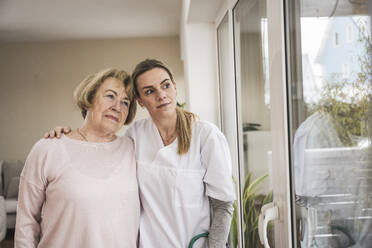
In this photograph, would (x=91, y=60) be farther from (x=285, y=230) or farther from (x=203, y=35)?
(x=285, y=230)

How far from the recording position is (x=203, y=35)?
9.07 feet

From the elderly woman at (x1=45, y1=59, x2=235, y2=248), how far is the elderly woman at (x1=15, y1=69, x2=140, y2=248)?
0.06m

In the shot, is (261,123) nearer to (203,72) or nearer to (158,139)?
(158,139)

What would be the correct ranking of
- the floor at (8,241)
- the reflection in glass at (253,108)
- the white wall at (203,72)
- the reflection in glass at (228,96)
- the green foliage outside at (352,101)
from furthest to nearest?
the floor at (8,241)
the white wall at (203,72)
the reflection in glass at (228,96)
the reflection in glass at (253,108)
the green foliage outside at (352,101)

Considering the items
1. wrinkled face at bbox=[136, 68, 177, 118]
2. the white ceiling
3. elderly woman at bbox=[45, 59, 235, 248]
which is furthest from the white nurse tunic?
the white ceiling

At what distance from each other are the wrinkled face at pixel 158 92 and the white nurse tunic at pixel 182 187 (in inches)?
5.1

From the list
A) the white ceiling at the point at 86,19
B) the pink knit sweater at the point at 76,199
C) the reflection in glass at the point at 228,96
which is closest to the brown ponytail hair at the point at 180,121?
the pink knit sweater at the point at 76,199

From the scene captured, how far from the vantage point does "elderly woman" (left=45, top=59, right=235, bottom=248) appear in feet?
4.49

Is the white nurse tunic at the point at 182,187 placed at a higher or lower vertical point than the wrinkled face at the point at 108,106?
lower

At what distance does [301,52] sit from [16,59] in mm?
5984

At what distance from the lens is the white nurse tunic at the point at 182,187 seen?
1365mm

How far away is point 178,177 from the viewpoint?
137 centimetres

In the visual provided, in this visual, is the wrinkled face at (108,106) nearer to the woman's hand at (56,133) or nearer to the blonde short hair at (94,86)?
the blonde short hair at (94,86)

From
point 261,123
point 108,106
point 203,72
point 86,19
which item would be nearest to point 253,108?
point 261,123
